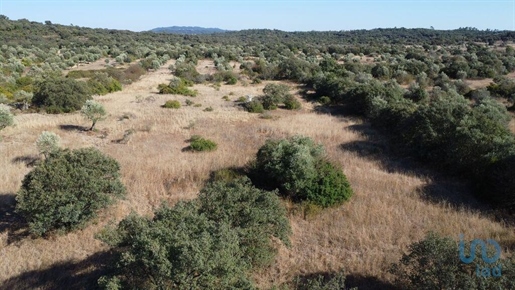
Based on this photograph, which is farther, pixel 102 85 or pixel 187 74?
pixel 187 74

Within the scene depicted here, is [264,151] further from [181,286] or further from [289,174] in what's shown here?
[181,286]

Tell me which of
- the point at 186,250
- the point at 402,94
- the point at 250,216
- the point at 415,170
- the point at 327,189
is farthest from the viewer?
the point at 402,94

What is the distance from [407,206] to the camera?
1194cm

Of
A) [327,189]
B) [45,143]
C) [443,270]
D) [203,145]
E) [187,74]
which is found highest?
[187,74]

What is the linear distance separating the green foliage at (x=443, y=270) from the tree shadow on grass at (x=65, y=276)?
254 inches

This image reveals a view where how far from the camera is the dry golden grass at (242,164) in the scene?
934cm

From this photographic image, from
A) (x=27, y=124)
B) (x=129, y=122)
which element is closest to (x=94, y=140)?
(x=129, y=122)

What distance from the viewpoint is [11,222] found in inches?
431

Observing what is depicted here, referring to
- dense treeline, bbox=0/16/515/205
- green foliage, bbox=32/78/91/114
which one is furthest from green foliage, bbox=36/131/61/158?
dense treeline, bbox=0/16/515/205

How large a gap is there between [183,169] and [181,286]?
913 cm

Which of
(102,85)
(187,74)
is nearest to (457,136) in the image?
(102,85)

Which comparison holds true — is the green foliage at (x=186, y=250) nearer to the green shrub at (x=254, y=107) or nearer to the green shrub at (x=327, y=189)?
the green shrub at (x=327, y=189)

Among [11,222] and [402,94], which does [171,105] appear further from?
[402,94]

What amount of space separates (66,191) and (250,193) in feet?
17.6
